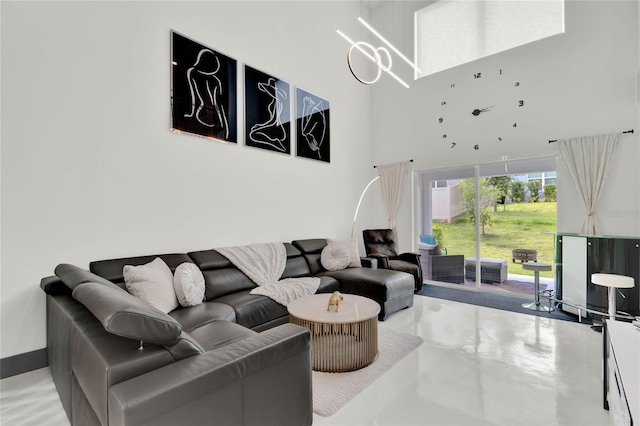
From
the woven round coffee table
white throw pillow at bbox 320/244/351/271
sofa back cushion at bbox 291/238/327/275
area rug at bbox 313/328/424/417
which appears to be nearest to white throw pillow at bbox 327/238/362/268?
white throw pillow at bbox 320/244/351/271

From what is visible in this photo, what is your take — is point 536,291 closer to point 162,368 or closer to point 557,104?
point 557,104

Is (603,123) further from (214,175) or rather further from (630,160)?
(214,175)

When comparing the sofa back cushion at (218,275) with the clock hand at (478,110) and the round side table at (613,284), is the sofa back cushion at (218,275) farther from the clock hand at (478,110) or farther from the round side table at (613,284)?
the clock hand at (478,110)

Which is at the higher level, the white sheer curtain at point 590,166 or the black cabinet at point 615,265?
the white sheer curtain at point 590,166

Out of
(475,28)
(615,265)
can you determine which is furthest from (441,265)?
(475,28)

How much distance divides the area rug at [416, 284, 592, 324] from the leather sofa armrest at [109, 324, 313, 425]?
3.52 meters

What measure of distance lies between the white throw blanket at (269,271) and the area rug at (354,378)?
35.8 inches

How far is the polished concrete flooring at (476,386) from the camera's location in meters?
1.81

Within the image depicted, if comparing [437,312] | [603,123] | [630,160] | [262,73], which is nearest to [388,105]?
[262,73]

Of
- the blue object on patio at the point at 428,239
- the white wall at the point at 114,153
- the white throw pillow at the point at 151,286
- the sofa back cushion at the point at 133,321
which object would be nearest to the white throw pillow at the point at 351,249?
the white wall at the point at 114,153

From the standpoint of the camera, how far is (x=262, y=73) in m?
4.10

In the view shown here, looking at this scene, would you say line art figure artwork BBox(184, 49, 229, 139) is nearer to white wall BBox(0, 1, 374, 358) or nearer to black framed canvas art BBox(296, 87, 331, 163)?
white wall BBox(0, 1, 374, 358)

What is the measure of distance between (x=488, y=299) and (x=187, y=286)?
4086 millimetres

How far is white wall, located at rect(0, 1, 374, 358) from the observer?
2.34m
